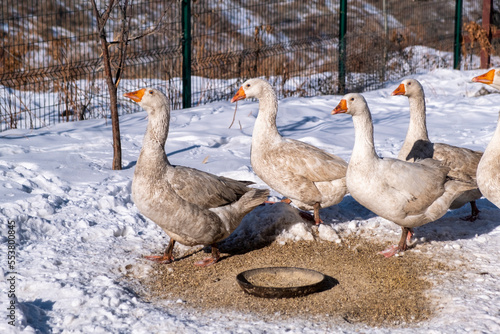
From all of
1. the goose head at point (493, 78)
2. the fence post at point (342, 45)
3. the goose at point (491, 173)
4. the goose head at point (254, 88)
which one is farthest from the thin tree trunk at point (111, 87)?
the fence post at point (342, 45)

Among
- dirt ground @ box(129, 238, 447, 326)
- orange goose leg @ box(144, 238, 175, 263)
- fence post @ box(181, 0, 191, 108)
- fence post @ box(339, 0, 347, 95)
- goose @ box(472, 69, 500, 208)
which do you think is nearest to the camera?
dirt ground @ box(129, 238, 447, 326)

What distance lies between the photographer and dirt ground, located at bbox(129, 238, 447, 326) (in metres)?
3.99

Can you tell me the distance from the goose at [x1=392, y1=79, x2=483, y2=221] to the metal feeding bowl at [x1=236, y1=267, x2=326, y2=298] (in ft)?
6.90

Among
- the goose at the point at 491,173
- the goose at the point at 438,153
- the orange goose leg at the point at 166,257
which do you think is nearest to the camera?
the goose at the point at 491,173

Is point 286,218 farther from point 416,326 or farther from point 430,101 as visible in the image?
point 430,101

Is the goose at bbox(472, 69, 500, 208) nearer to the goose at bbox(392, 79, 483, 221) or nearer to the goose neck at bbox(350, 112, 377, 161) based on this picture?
the goose at bbox(392, 79, 483, 221)

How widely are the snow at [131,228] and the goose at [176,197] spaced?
19.5 inches

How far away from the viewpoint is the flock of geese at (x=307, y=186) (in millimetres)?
4711

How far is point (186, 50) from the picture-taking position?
10.5m

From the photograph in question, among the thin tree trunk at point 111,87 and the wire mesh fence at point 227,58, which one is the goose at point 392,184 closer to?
the thin tree trunk at point 111,87

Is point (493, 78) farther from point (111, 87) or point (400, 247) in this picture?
point (111, 87)

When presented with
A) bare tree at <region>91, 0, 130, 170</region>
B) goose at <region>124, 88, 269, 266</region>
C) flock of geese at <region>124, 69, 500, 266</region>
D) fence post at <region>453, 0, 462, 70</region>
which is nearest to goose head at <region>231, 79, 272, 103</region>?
flock of geese at <region>124, 69, 500, 266</region>

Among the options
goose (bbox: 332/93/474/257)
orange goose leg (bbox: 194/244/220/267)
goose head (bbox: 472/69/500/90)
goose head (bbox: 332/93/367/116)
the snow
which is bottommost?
orange goose leg (bbox: 194/244/220/267)

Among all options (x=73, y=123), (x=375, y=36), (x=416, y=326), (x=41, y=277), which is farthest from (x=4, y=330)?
(x=375, y=36)
